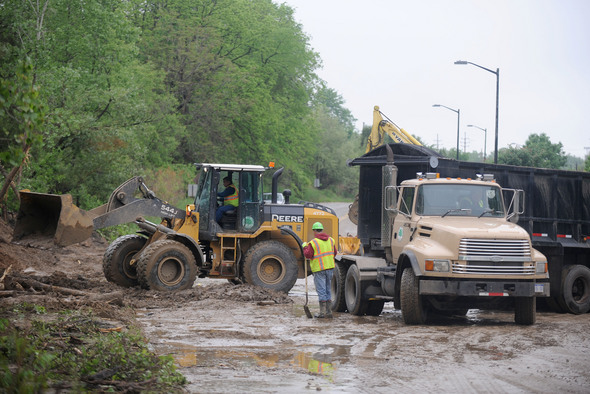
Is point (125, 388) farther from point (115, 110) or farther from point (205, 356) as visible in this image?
point (115, 110)

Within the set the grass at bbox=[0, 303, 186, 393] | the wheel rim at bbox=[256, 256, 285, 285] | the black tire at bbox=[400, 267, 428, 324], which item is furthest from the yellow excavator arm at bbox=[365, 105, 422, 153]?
the grass at bbox=[0, 303, 186, 393]

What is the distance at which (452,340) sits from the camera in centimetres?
1198

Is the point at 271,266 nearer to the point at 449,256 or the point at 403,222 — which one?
the point at 403,222

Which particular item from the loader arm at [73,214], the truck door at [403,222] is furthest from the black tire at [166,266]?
the truck door at [403,222]

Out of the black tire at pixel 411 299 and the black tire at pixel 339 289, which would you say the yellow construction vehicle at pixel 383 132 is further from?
the black tire at pixel 411 299

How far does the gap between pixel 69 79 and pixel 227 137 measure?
20807 millimetres

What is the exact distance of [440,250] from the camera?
13.4m

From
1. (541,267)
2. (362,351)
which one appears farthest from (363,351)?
(541,267)

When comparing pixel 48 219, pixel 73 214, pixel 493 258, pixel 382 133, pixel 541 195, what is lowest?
pixel 493 258

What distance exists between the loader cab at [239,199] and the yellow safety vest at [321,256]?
326 centimetres

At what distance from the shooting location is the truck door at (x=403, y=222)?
48.5ft

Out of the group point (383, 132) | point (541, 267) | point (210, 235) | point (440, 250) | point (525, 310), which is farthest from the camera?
point (383, 132)

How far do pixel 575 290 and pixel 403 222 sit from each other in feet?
14.9

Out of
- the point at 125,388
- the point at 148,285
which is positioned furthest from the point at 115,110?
the point at 125,388
